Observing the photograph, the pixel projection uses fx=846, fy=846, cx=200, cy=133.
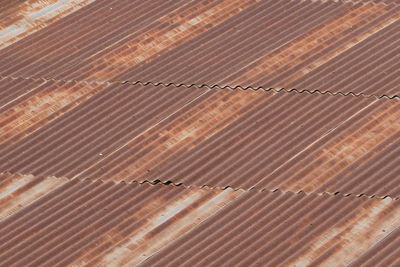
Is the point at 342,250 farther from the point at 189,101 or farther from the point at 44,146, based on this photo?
the point at 44,146

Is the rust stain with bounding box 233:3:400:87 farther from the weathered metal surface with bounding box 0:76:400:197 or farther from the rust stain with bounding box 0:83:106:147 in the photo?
the rust stain with bounding box 0:83:106:147

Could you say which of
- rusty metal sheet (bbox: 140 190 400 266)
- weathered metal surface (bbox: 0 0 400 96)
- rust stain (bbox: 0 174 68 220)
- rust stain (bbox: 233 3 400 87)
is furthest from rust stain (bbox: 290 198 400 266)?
rust stain (bbox: 0 174 68 220)

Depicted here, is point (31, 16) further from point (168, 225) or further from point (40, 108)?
point (168, 225)

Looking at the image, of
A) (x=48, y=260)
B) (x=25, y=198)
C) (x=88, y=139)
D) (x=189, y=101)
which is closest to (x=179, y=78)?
(x=189, y=101)

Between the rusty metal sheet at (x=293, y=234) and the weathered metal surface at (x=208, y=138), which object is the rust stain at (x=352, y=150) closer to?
the weathered metal surface at (x=208, y=138)

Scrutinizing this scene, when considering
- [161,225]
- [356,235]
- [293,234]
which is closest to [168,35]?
[161,225]
